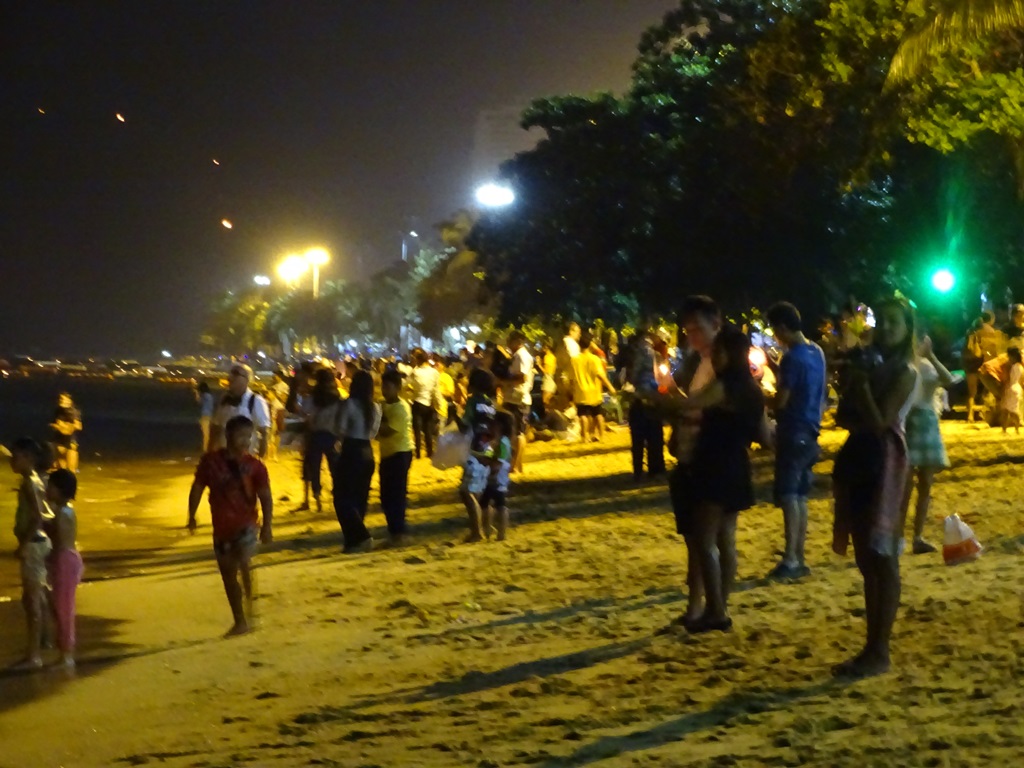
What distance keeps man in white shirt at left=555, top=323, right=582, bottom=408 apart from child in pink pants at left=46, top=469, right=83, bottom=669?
12.7 metres

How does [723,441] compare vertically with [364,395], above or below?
below

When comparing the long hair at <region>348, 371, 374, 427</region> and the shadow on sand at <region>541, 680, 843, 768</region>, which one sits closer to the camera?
the shadow on sand at <region>541, 680, 843, 768</region>

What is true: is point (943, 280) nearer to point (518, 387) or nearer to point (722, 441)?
point (518, 387)

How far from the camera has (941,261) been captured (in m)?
26.0

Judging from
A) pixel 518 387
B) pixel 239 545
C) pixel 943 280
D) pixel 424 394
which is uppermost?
pixel 943 280

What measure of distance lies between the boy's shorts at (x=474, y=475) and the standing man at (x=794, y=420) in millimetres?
3902

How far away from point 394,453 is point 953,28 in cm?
712

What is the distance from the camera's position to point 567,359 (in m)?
22.0

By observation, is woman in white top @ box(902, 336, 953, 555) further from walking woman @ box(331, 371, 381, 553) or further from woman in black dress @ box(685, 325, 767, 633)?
walking woman @ box(331, 371, 381, 553)

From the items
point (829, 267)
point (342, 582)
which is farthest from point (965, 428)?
point (342, 582)

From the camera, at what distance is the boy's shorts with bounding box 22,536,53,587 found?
30.8 ft

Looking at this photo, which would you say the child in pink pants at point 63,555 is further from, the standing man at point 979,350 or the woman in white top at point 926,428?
the standing man at point 979,350

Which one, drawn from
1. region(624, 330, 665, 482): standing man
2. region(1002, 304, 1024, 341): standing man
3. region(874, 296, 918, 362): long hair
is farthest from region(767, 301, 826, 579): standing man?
region(1002, 304, 1024, 341): standing man

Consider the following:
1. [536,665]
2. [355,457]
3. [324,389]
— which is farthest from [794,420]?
[324,389]
